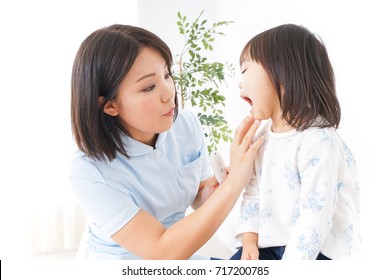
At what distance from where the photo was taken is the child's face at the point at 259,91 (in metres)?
1.39

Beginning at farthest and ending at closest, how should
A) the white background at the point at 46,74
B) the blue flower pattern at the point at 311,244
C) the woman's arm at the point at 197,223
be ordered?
the white background at the point at 46,74, the woman's arm at the point at 197,223, the blue flower pattern at the point at 311,244

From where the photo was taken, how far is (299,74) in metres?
1.35

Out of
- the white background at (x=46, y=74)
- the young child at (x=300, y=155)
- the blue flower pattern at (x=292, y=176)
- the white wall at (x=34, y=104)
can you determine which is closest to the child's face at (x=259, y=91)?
the young child at (x=300, y=155)

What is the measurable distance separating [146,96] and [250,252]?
55cm

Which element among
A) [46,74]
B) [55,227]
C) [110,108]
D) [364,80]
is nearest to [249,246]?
[110,108]

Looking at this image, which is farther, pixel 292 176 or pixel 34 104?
pixel 34 104

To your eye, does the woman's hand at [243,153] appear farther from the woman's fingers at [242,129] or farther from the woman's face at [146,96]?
the woman's face at [146,96]

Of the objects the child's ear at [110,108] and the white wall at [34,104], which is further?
the white wall at [34,104]

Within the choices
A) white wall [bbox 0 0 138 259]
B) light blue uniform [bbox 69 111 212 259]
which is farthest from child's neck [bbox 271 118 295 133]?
white wall [bbox 0 0 138 259]

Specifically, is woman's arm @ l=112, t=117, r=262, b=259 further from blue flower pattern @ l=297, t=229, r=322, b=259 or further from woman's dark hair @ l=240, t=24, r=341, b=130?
blue flower pattern @ l=297, t=229, r=322, b=259

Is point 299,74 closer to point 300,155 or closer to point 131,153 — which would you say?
point 300,155

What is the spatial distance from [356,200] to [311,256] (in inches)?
9.4

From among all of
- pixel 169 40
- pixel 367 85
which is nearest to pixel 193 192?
pixel 367 85

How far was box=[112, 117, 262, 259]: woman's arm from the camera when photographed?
1.35 metres
